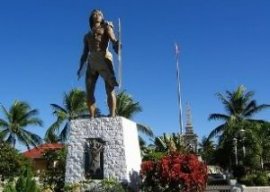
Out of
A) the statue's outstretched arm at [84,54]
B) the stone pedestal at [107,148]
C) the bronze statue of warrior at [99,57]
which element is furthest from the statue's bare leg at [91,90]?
the stone pedestal at [107,148]

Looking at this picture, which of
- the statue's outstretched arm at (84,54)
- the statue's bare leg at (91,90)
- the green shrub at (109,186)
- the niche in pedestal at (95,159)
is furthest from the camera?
the statue's outstretched arm at (84,54)

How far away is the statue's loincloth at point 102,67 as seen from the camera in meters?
13.1

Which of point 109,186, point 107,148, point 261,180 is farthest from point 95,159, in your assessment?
point 261,180

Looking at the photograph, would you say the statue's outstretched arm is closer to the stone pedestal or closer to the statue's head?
the statue's head

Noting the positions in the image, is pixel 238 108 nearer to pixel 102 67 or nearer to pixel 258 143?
pixel 258 143

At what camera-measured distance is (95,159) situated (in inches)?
495

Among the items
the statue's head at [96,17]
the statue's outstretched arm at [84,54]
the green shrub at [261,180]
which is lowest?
the green shrub at [261,180]

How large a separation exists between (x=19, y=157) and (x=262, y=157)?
1861 cm

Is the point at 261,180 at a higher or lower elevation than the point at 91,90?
lower

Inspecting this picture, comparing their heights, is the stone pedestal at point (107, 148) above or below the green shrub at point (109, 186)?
above

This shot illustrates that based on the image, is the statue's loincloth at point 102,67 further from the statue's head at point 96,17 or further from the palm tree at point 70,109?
the palm tree at point 70,109

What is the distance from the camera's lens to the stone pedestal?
12391 mm

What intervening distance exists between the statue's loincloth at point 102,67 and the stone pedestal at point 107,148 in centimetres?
107

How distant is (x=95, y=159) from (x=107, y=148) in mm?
403
